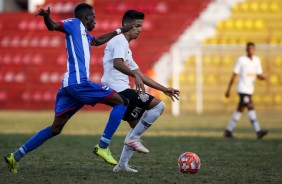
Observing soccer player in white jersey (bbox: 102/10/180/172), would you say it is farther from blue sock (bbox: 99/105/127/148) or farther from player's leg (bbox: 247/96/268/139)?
player's leg (bbox: 247/96/268/139)

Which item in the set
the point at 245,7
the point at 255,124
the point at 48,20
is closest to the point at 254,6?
the point at 245,7

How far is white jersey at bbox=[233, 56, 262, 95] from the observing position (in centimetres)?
1753

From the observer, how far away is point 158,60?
30906 mm

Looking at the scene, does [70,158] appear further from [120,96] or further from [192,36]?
[192,36]

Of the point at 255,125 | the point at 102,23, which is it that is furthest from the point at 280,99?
the point at 255,125

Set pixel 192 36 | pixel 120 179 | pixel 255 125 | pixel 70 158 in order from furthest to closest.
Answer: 1. pixel 192 36
2. pixel 255 125
3. pixel 70 158
4. pixel 120 179

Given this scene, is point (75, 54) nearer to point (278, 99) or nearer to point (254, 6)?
point (278, 99)

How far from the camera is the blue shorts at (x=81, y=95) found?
911cm

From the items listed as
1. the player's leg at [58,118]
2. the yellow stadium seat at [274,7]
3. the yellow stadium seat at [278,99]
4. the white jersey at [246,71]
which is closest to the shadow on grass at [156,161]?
the player's leg at [58,118]

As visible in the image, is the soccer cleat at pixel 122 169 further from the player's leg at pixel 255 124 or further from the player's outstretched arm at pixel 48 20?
the player's leg at pixel 255 124

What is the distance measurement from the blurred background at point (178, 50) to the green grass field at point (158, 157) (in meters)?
10.5

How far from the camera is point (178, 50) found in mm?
30953

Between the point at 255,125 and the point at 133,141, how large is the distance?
8028 mm

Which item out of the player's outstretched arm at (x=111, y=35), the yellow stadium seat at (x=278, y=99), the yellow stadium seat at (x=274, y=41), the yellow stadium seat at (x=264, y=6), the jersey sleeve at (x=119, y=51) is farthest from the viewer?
the yellow stadium seat at (x=264, y=6)
